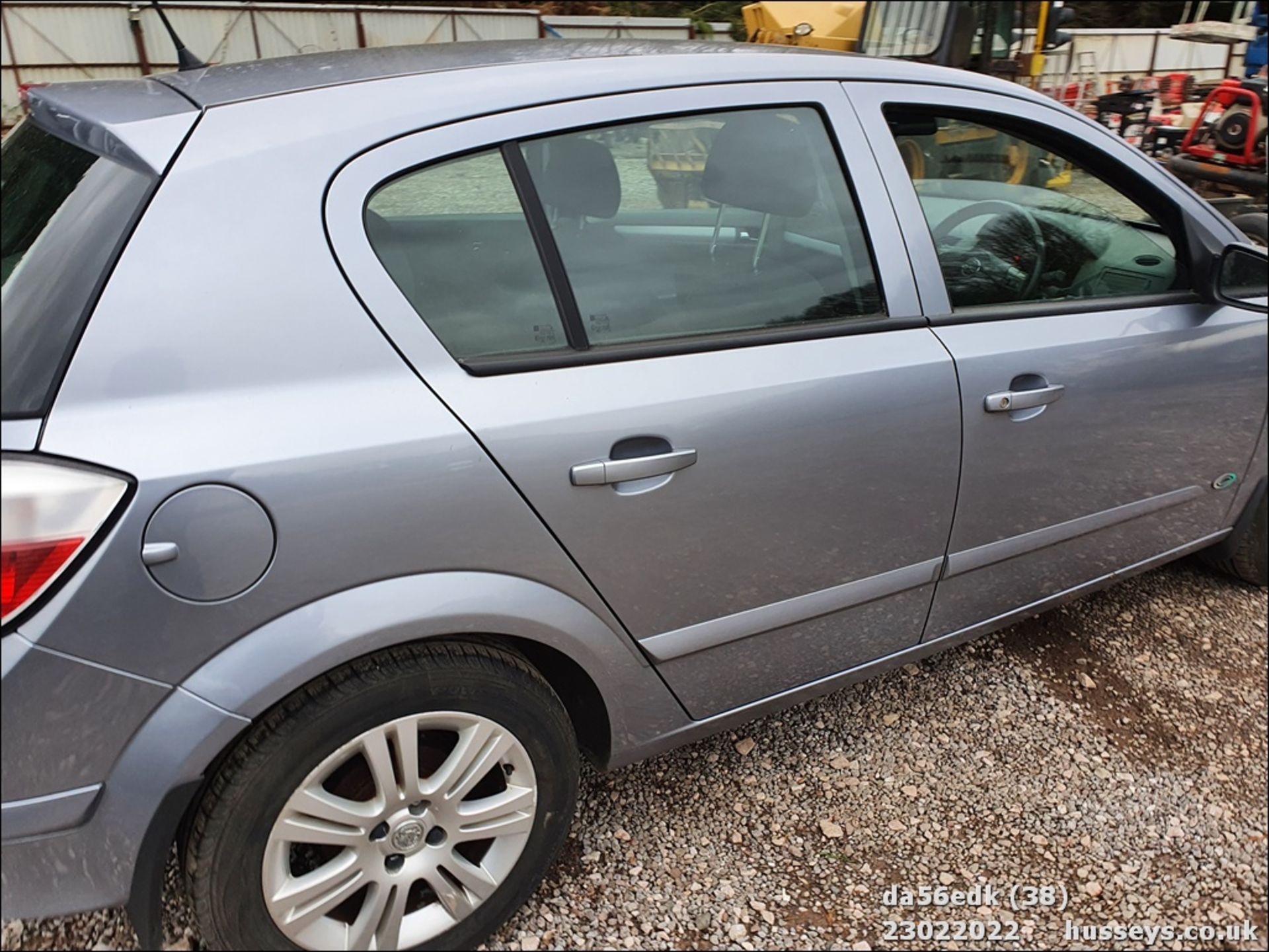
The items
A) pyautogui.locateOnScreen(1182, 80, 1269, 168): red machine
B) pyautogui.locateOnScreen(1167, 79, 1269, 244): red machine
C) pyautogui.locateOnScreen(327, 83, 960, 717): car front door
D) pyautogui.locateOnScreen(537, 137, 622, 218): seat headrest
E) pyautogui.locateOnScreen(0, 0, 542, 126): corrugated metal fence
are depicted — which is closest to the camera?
pyautogui.locateOnScreen(327, 83, 960, 717): car front door

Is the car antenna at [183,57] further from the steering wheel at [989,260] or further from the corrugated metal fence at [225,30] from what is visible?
the corrugated metal fence at [225,30]

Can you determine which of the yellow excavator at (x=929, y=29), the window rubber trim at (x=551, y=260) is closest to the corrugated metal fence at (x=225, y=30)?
the yellow excavator at (x=929, y=29)

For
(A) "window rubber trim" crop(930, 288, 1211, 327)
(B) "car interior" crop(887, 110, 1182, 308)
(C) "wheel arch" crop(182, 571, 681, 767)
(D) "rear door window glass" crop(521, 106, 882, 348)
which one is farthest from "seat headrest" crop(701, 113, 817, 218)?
(C) "wheel arch" crop(182, 571, 681, 767)

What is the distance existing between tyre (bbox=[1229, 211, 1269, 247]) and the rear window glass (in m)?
3.19

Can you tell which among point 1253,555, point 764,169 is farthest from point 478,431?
point 1253,555

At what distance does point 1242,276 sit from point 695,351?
1.72 meters

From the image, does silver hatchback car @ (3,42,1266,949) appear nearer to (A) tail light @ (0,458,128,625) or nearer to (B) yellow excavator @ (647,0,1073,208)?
(A) tail light @ (0,458,128,625)

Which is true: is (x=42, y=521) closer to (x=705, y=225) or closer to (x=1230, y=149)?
(x=705, y=225)

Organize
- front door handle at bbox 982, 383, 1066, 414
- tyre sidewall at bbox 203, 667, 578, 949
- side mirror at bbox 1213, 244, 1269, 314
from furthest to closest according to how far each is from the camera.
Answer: side mirror at bbox 1213, 244, 1269, 314 < front door handle at bbox 982, 383, 1066, 414 < tyre sidewall at bbox 203, 667, 578, 949

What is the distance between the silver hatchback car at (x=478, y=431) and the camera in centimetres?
145

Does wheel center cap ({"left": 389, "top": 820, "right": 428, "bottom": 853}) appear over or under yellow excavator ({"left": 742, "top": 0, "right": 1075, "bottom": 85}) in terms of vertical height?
under

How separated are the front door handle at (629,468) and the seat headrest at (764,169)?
0.64 metres

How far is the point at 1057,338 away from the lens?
2.37m

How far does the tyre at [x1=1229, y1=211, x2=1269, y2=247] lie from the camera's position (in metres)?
3.20
